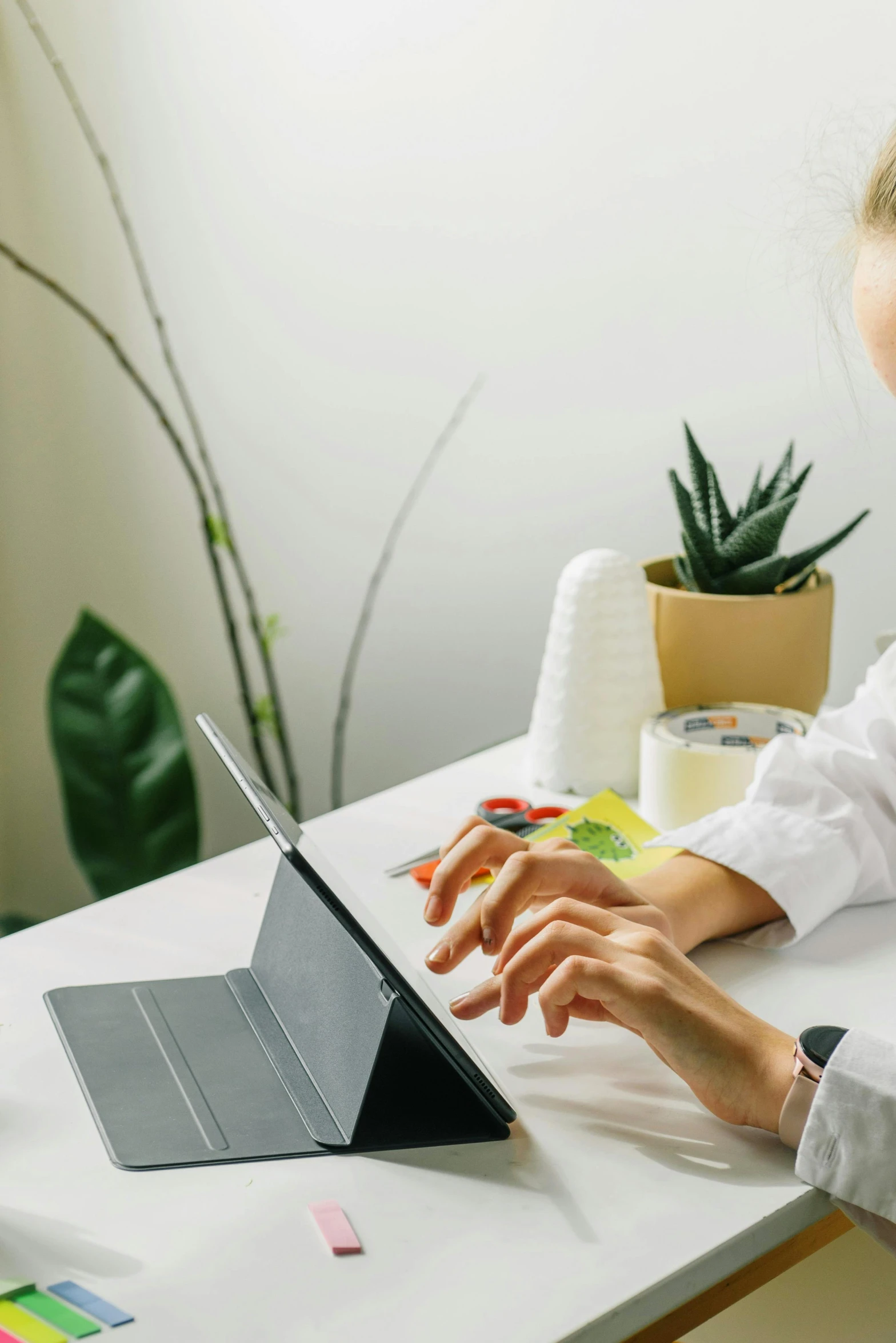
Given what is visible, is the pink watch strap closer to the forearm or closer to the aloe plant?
the forearm

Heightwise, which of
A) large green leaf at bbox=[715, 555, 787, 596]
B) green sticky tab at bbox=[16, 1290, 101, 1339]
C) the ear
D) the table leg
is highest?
the ear

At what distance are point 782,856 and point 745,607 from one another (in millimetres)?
302

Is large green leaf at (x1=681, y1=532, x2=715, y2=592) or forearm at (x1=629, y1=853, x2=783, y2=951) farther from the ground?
large green leaf at (x1=681, y1=532, x2=715, y2=592)

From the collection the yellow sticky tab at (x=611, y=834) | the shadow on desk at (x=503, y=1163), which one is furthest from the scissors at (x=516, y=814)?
the shadow on desk at (x=503, y=1163)

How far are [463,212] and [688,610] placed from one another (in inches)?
25.2

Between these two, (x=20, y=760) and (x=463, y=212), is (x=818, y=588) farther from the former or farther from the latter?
(x=20, y=760)

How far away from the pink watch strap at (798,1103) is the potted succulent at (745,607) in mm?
538

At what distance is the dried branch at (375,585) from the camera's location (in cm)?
149

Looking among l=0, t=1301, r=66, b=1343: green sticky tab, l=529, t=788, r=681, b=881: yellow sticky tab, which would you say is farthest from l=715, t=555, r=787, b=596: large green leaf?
l=0, t=1301, r=66, b=1343: green sticky tab

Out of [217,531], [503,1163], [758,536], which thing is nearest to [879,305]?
[758,536]

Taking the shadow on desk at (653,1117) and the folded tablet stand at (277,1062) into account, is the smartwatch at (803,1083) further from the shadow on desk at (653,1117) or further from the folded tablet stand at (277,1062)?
the folded tablet stand at (277,1062)

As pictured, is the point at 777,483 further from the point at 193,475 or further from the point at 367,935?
the point at 193,475

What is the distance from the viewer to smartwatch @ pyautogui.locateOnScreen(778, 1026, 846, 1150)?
548 mm

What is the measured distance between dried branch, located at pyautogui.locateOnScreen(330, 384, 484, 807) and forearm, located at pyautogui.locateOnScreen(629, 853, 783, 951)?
836 mm
